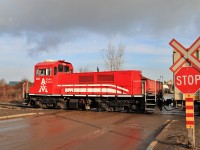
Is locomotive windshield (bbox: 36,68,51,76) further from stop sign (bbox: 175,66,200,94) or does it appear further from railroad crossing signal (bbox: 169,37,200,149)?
stop sign (bbox: 175,66,200,94)

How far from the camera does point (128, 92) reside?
19984 millimetres

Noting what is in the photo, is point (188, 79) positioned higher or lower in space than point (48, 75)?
lower

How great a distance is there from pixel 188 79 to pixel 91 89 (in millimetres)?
14102

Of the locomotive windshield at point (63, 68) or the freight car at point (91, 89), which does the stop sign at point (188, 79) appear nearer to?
the freight car at point (91, 89)

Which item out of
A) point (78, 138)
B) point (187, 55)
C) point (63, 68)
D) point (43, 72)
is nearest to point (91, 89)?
point (63, 68)

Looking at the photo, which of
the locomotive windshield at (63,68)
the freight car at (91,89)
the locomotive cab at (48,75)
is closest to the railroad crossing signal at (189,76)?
the freight car at (91,89)

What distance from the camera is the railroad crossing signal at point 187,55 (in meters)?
7.71

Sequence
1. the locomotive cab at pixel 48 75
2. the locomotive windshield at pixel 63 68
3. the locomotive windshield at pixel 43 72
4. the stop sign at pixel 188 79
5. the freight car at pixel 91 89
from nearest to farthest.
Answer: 1. the stop sign at pixel 188 79
2. the freight car at pixel 91 89
3. the locomotive cab at pixel 48 75
4. the locomotive windshield at pixel 43 72
5. the locomotive windshield at pixel 63 68

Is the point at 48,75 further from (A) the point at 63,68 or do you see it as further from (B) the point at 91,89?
(B) the point at 91,89

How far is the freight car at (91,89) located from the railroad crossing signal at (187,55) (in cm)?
1088

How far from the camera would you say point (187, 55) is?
7.86 meters

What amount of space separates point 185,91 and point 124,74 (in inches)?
492


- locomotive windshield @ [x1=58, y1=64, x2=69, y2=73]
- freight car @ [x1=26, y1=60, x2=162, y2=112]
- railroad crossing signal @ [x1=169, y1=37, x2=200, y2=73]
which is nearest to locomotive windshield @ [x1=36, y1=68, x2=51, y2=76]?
freight car @ [x1=26, y1=60, x2=162, y2=112]

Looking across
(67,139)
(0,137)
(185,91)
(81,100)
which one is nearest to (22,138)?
(0,137)
